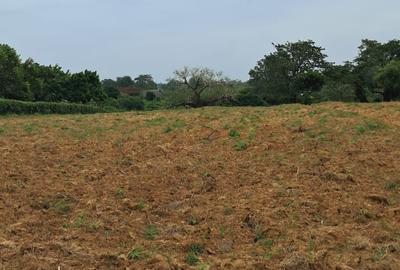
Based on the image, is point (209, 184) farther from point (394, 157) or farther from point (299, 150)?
point (394, 157)

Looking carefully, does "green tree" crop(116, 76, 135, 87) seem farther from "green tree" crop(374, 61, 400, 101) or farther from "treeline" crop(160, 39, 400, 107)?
"green tree" crop(374, 61, 400, 101)

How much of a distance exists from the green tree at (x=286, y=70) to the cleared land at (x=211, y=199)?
1096 inches

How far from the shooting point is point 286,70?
40312 mm

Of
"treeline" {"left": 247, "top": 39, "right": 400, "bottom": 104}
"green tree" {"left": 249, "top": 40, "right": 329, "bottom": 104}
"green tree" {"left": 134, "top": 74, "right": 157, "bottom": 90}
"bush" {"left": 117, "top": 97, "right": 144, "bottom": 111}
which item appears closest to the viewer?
"treeline" {"left": 247, "top": 39, "right": 400, "bottom": 104}

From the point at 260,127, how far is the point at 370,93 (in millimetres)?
25528

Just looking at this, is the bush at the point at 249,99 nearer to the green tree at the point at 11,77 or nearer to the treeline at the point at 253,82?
the treeline at the point at 253,82

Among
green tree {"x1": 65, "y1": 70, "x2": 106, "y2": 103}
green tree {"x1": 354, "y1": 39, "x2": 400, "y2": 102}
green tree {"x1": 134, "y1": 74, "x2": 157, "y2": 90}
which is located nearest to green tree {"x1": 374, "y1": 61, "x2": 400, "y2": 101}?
green tree {"x1": 354, "y1": 39, "x2": 400, "y2": 102}

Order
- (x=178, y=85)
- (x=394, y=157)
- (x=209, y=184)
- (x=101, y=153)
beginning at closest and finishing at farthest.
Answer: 1. (x=209, y=184)
2. (x=394, y=157)
3. (x=101, y=153)
4. (x=178, y=85)

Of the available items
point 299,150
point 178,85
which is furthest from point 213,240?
point 178,85

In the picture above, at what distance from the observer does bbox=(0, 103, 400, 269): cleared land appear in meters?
4.88

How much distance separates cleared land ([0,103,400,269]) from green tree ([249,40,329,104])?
91.3ft

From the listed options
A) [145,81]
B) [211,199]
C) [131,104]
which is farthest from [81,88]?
[145,81]

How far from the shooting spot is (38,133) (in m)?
14.0

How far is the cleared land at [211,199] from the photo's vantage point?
488 cm
